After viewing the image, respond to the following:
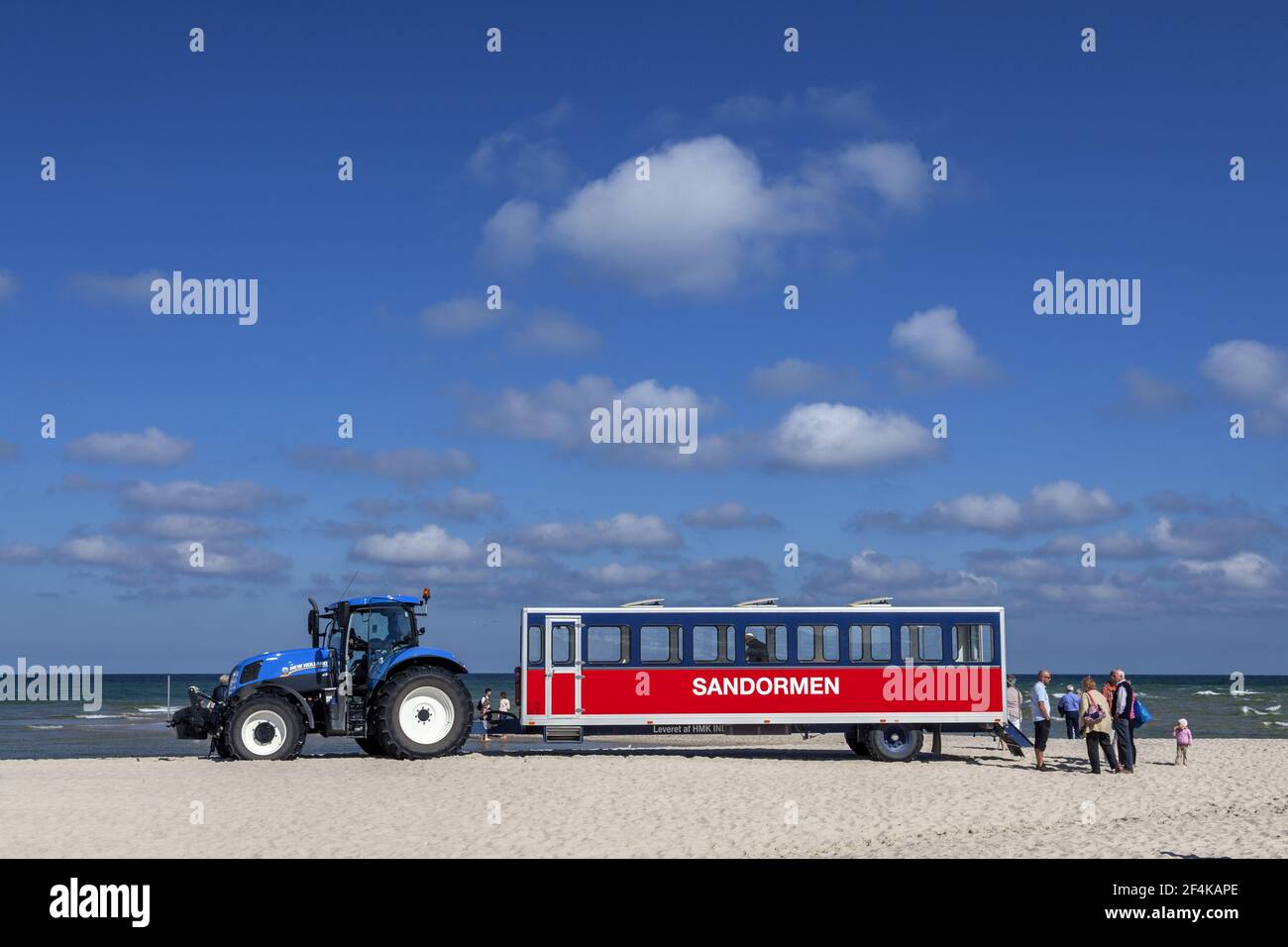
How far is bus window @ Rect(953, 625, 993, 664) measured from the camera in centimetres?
2345

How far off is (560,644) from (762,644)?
138 inches

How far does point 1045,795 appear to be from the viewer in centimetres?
1883

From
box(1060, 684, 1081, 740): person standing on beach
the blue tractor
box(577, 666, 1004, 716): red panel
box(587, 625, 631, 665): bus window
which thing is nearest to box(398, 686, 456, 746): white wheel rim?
the blue tractor

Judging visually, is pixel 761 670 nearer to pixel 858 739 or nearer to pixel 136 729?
pixel 858 739

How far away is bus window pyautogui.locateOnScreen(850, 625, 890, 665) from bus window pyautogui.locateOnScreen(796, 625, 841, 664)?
296 mm

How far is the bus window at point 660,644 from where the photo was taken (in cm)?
2322

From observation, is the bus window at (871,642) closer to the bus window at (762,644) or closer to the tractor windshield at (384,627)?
the bus window at (762,644)

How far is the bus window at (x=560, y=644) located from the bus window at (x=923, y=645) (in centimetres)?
578

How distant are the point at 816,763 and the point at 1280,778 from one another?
7560 millimetres

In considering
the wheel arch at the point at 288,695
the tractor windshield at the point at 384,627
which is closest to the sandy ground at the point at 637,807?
the wheel arch at the point at 288,695
